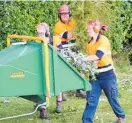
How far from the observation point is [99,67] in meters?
7.43

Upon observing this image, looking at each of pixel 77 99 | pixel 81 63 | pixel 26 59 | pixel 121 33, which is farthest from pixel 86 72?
pixel 121 33

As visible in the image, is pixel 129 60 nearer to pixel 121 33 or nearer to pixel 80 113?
pixel 121 33

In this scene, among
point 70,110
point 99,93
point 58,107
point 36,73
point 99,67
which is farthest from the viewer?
point 70,110

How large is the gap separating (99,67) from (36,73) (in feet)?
3.81

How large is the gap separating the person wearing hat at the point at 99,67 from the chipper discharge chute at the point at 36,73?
1.45 ft

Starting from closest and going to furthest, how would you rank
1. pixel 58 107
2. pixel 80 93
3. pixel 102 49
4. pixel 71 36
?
pixel 102 49, pixel 58 107, pixel 71 36, pixel 80 93

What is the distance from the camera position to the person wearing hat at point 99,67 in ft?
23.9

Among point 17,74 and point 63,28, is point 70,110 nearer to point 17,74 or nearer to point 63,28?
point 63,28

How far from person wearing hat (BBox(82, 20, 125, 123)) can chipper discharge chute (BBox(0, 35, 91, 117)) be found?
0.44 metres

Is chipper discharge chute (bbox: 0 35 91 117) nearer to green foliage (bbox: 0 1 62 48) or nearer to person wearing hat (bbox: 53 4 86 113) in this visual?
person wearing hat (bbox: 53 4 86 113)

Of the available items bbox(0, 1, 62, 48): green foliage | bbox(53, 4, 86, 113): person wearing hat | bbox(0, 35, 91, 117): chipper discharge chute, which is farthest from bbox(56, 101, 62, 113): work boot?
bbox(0, 1, 62, 48): green foliage

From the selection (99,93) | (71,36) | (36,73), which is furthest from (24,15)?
(36,73)

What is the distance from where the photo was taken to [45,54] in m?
6.64

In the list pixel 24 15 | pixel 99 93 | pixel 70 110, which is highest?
pixel 24 15
